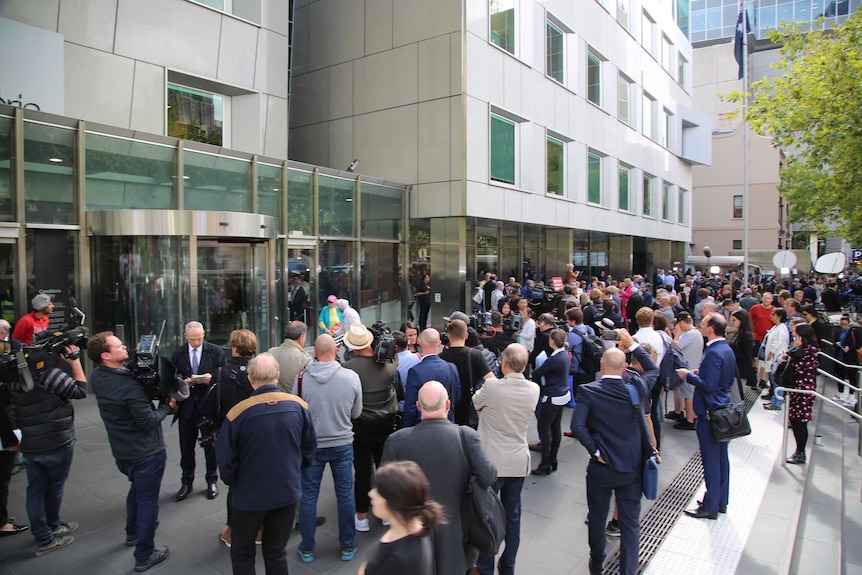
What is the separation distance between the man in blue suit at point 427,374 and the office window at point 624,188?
2246 centimetres

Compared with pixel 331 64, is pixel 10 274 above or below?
below

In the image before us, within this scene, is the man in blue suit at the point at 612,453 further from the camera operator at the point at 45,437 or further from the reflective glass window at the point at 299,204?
the reflective glass window at the point at 299,204

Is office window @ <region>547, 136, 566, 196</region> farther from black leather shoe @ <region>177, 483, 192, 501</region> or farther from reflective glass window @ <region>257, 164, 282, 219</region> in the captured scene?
black leather shoe @ <region>177, 483, 192, 501</region>

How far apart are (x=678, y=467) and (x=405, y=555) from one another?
582 cm

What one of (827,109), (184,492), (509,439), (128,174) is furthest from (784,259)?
(184,492)

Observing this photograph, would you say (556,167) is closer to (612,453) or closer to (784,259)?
(784,259)

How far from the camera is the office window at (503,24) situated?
1628cm

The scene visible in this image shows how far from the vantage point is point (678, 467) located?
6.96 m

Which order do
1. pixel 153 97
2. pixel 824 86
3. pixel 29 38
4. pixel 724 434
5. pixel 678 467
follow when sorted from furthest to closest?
pixel 824 86 → pixel 153 97 → pixel 29 38 → pixel 678 467 → pixel 724 434

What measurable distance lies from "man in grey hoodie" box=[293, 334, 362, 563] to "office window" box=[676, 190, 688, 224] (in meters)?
32.9

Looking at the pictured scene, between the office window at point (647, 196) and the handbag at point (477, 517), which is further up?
the office window at point (647, 196)

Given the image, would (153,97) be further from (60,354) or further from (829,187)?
(829,187)

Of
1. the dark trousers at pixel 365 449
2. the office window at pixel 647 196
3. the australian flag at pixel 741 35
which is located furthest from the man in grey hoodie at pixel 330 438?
the australian flag at pixel 741 35

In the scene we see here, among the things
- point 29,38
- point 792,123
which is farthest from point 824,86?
point 29,38
